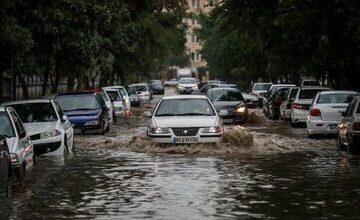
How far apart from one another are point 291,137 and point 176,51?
40.8 meters

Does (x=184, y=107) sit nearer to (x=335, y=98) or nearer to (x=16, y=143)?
(x=335, y=98)

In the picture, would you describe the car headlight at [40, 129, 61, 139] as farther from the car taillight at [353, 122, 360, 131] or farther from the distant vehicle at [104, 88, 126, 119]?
the distant vehicle at [104, 88, 126, 119]

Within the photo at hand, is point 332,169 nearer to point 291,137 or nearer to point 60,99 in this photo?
point 291,137

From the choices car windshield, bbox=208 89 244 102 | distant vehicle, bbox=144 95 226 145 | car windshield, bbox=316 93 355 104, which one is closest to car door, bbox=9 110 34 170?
distant vehicle, bbox=144 95 226 145

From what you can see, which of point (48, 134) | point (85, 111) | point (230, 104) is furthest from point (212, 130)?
point (230, 104)

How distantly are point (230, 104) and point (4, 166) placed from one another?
21.9 meters

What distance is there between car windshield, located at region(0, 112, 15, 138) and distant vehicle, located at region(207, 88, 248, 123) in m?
18.8

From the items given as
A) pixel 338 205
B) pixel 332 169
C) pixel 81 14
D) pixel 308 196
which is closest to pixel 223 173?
pixel 332 169

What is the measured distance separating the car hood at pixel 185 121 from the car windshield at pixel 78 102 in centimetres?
840

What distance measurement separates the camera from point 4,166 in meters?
12.1

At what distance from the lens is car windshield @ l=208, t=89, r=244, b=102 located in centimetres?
3428

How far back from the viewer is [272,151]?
21234 millimetres

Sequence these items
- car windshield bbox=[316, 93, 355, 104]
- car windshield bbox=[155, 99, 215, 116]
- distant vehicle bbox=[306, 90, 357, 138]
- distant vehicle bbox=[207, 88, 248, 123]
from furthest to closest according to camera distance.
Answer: distant vehicle bbox=[207, 88, 248, 123], car windshield bbox=[316, 93, 355, 104], distant vehicle bbox=[306, 90, 357, 138], car windshield bbox=[155, 99, 215, 116]

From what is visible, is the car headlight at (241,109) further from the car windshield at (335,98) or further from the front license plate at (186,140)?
the front license plate at (186,140)
